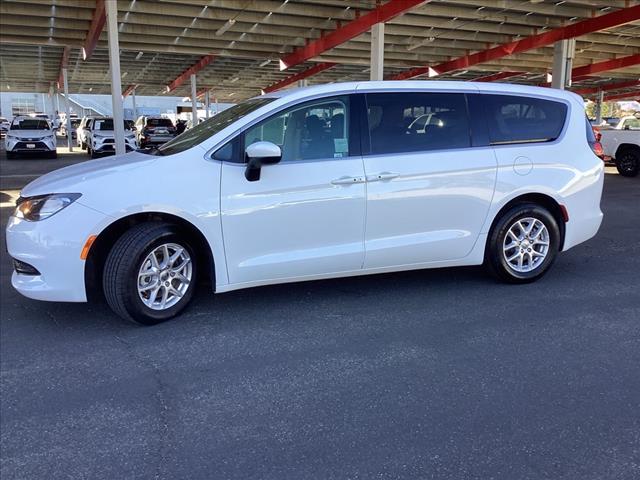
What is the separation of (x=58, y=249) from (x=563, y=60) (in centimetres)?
1905

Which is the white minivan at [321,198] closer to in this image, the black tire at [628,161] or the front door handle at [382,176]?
the front door handle at [382,176]

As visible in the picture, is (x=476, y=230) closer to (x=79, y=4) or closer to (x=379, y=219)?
(x=379, y=219)

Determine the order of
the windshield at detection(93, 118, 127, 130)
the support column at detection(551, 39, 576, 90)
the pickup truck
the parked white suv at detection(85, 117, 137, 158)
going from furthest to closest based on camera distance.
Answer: the windshield at detection(93, 118, 127, 130), the parked white suv at detection(85, 117, 137, 158), the support column at detection(551, 39, 576, 90), the pickup truck

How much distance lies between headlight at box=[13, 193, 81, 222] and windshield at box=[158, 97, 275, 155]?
0.84 meters

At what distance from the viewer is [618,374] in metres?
3.38

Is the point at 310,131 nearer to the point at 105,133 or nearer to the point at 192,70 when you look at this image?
the point at 105,133

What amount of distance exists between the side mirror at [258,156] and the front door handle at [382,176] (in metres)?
0.77

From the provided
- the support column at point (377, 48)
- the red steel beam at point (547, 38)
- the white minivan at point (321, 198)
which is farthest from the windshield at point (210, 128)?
the red steel beam at point (547, 38)

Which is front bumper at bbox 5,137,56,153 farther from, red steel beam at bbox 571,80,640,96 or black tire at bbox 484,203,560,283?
red steel beam at bbox 571,80,640,96

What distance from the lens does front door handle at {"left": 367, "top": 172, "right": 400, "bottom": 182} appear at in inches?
172

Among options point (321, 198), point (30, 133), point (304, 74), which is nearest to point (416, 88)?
point (321, 198)

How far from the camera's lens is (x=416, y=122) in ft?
15.3

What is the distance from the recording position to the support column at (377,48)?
51.0ft

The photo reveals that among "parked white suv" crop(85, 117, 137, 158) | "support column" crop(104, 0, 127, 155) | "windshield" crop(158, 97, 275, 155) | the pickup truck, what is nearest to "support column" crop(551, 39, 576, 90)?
the pickup truck
